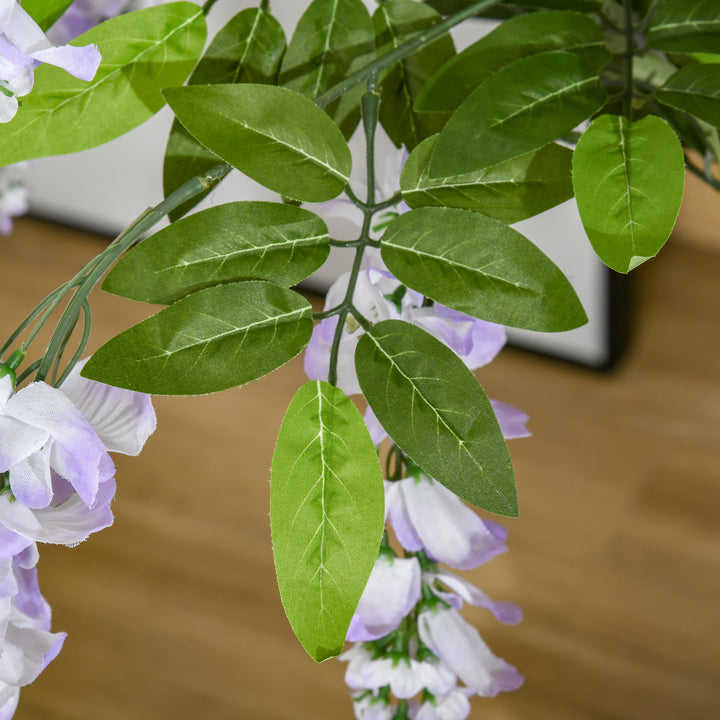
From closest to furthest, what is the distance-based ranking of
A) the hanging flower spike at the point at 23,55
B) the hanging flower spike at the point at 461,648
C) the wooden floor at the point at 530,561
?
the hanging flower spike at the point at 23,55 → the hanging flower spike at the point at 461,648 → the wooden floor at the point at 530,561

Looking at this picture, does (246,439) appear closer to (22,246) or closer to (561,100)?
(22,246)

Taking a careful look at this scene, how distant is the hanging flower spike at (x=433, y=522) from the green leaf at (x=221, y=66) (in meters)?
0.08

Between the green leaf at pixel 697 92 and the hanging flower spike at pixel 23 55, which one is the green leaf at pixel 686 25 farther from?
the hanging flower spike at pixel 23 55

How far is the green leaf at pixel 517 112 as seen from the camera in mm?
148

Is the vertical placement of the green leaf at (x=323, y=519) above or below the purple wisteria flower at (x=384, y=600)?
above

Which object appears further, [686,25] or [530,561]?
[530,561]

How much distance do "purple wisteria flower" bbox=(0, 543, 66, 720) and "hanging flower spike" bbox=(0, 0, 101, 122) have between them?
0.08 metres

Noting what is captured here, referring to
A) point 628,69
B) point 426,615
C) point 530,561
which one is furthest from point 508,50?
point 530,561

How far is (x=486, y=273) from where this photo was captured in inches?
5.9

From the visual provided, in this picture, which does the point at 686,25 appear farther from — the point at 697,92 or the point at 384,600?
the point at 384,600

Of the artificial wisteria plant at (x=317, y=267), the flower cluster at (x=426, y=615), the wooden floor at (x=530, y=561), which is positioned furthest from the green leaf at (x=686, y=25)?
the wooden floor at (x=530, y=561)

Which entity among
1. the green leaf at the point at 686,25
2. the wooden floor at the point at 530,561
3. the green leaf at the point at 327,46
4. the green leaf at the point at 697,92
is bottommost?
the wooden floor at the point at 530,561

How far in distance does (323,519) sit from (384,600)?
0.06 metres

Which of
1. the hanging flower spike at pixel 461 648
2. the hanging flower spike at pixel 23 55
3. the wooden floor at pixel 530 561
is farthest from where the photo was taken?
the wooden floor at pixel 530 561
